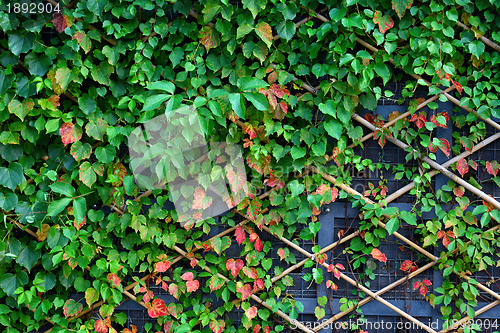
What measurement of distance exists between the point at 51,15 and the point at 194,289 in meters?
1.47

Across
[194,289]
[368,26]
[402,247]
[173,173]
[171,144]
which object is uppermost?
[368,26]

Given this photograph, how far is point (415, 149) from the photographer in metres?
1.78

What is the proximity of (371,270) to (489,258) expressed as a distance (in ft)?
1.88

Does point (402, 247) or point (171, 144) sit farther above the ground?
point (171, 144)

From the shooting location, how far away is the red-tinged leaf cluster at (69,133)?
65.2 inches

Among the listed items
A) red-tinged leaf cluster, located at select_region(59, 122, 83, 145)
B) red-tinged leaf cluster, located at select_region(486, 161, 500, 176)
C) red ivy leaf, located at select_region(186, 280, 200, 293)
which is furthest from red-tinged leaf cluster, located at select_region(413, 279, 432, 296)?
red-tinged leaf cluster, located at select_region(59, 122, 83, 145)

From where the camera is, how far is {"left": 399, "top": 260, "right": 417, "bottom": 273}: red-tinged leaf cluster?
1.81 meters

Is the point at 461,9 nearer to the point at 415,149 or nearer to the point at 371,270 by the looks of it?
the point at 415,149

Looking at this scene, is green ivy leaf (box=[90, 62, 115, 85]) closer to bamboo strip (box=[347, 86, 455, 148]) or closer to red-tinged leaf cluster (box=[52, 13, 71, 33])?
red-tinged leaf cluster (box=[52, 13, 71, 33])

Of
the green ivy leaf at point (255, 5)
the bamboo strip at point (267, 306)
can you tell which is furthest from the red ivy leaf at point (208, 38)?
the bamboo strip at point (267, 306)

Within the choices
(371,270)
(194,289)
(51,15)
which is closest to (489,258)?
(371,270)

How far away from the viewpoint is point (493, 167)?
175cm

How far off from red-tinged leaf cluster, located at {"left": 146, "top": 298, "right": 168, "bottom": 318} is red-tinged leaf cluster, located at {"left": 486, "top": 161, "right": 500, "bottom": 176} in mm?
1740

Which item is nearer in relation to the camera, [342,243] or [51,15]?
[51,15]
